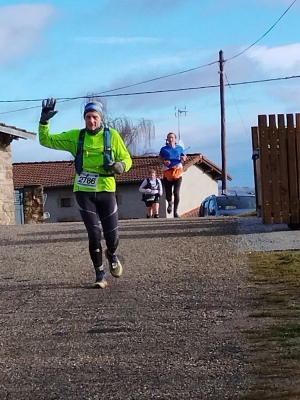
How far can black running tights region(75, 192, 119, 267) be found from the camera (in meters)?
8.12

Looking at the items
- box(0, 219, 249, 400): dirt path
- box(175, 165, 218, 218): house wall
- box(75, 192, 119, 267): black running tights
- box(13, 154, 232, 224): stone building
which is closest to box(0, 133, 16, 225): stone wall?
box(0, 219, 249, 400): dirt path

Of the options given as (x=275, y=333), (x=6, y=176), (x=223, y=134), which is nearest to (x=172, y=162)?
(x=6, y=176)

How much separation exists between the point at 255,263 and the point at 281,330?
3414mm

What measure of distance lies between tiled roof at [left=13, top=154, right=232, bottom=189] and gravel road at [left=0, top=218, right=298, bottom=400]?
129ft

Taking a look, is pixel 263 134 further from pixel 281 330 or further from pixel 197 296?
pixel 281 330

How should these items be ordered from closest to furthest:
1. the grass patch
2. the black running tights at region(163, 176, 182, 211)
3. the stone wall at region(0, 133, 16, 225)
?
1. the grass patch
2. the black running tights at region(163, 176, 182, 211)
3. the stone wall at region(0, 133, 16, 225)

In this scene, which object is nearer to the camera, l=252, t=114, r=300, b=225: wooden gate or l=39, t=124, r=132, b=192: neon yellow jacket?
l=39, t=124, r=132, b=192: neon yellow jacket

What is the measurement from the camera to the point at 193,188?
53.3 metres

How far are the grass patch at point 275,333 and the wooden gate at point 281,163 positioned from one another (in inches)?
147

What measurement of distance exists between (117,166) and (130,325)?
2.31 m

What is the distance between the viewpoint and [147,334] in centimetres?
575

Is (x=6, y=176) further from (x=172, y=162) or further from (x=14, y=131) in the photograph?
(x=172, y=162)

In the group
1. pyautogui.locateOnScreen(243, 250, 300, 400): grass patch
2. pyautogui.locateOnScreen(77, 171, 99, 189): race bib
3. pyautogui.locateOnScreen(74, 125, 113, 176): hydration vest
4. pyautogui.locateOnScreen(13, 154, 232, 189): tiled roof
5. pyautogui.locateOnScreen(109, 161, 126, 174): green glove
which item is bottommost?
pyautogui.locateOnScreen(243, 250, 300, 400): grass patch

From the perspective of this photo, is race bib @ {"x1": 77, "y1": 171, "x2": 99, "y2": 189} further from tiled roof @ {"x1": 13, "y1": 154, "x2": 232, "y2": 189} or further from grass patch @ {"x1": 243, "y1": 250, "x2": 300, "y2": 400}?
tiled roof @ {"x1": 13, "y1": 154, "x2": 232, "y2": 189}
